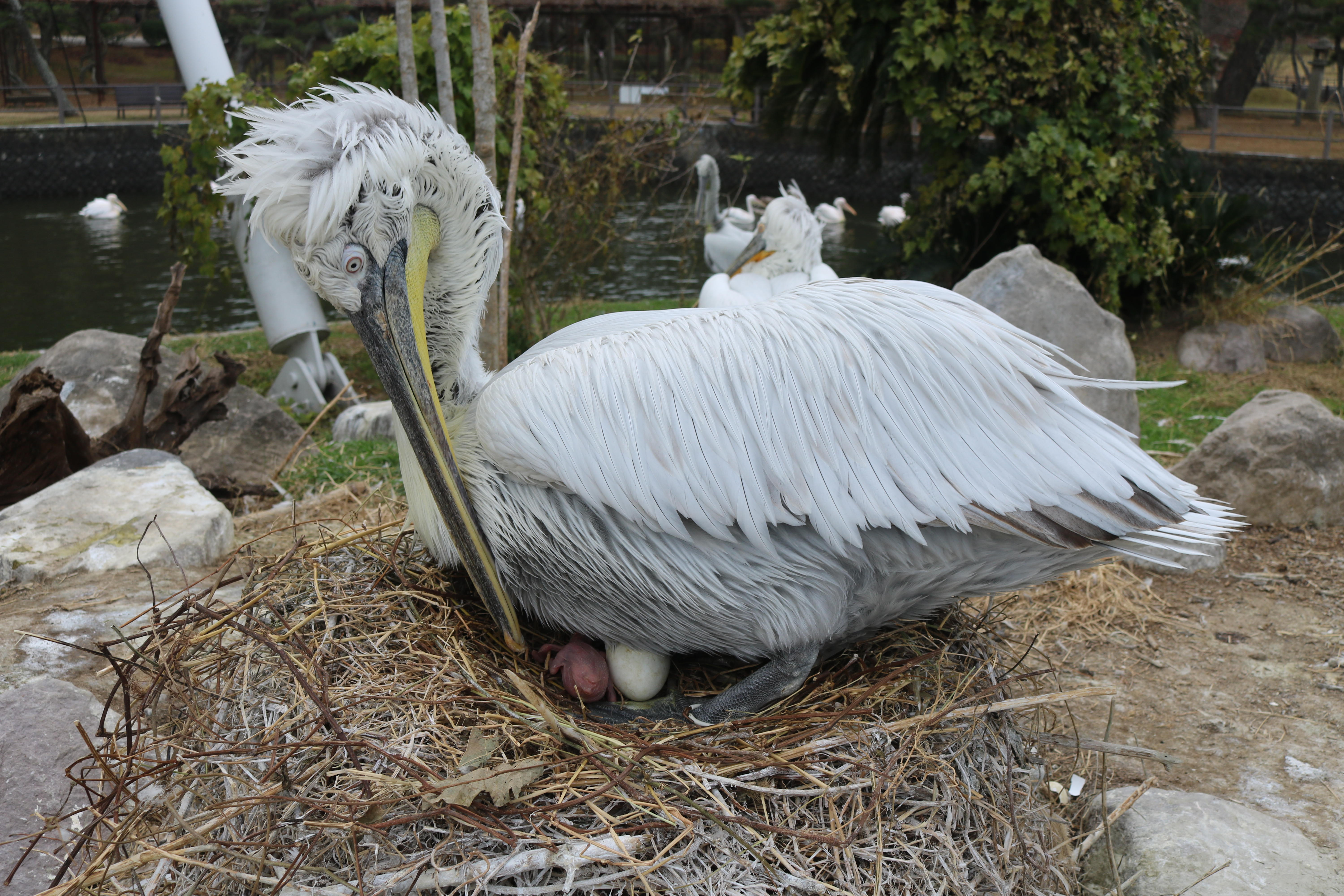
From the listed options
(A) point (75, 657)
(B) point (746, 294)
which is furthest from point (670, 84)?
(A) point (75, 657)

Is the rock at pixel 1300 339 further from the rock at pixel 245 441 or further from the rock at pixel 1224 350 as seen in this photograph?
the rock at pixel 245 441

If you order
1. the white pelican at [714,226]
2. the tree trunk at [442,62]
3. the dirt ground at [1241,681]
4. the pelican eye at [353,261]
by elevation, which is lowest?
the dirt ground at [1241,681]

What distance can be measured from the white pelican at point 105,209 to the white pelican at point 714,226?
35.4ft

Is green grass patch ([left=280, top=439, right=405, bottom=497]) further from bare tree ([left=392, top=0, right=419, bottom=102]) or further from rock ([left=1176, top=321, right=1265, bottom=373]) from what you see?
rock ([left=1176, top=321, right=1265, bottom=373])

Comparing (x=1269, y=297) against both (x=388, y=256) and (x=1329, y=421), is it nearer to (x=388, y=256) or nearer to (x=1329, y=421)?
(x=1329, y=421)

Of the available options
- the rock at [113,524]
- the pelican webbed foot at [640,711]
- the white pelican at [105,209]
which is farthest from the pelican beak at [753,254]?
the white pelican at [105,209]

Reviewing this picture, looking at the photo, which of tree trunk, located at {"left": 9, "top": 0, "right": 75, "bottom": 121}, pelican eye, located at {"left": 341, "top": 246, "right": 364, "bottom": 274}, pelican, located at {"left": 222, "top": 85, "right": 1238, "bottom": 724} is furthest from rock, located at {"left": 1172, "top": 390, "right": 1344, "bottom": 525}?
tree trunk, located at {"left": 9, "top": 0, "right": 75, "bottom": 121}

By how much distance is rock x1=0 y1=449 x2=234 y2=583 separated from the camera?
3.38 meters

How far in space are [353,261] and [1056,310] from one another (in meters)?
4.62

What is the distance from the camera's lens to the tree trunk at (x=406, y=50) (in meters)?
4.54

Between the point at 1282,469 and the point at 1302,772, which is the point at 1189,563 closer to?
the point at 1282,469

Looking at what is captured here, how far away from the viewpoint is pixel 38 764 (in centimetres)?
248

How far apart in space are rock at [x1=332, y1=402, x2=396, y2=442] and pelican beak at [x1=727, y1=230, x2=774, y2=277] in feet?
9.06

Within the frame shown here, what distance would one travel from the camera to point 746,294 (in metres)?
6.61
